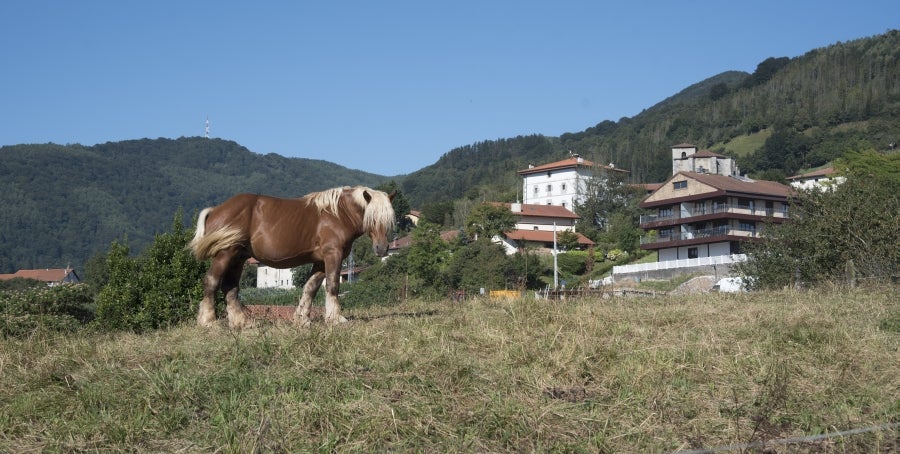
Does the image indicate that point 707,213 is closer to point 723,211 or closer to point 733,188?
point 723,211

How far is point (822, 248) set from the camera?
24.6 metres

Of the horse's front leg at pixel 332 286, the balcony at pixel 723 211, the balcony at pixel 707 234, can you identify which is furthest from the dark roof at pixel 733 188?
the horse's front leg at pixel 332 286

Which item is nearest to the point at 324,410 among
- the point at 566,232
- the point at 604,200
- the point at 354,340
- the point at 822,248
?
the point at 354,340

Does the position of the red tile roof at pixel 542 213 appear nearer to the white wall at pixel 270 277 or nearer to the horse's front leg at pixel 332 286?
the white wall at pixel 270 277

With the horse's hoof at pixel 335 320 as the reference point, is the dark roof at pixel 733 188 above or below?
above

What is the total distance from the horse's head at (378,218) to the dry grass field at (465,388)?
1910 millimetres

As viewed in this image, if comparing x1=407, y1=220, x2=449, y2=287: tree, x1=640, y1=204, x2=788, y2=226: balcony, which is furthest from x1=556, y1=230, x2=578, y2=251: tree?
x1=407, y1=220, x2=449, y2=287: tree

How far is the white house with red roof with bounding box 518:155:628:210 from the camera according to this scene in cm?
15438

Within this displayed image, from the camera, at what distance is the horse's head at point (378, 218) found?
36.1 ft

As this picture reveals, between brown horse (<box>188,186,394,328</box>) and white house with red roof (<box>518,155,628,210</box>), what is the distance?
14024 cm

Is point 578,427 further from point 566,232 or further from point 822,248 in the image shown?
point 566,232

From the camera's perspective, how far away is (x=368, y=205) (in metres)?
11.1

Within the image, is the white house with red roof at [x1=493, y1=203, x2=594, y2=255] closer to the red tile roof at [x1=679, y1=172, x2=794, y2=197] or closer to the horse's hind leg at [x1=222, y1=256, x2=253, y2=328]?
the red tile roof at [x1=679, y1=172, x2=794, y2=197]

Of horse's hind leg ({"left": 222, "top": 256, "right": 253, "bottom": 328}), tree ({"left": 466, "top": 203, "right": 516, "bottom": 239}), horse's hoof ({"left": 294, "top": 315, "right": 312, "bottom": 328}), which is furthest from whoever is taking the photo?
tree ({"left": 466, "top": 203, "right": 516, "bottom": 239})
